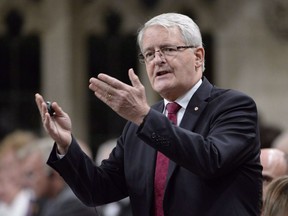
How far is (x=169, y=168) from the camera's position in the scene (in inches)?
184

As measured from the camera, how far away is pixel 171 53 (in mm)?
4652

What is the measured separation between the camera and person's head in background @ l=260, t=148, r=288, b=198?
6117 mm

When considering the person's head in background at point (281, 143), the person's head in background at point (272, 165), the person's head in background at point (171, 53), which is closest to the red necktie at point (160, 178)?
the person's head in background at point (171, 53)

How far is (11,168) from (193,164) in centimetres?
574

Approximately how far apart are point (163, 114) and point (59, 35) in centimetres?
911

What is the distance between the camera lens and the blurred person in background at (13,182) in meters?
9.37

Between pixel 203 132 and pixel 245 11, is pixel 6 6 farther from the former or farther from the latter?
pixel 203 132

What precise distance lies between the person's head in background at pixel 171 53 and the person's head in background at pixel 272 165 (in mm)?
1476

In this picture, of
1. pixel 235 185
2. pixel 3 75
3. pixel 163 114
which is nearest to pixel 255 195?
pixel 235 185

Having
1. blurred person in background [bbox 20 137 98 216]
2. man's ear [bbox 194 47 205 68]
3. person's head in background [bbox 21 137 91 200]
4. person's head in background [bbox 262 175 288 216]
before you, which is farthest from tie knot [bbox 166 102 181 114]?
person's head in background [bbox 21 137 91 200]

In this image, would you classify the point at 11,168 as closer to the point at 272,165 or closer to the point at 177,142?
the point at 272,165

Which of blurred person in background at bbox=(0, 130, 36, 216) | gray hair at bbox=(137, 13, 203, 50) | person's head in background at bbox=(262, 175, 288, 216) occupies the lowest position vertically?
blurred person in background at bbox=(0, 130, 36, 216)

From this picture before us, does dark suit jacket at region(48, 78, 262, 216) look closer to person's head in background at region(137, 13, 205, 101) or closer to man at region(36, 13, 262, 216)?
man at region(36, 13, 262, 216)

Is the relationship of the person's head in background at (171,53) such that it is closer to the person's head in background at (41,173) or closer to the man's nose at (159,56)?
the man's nose at (159,56)
